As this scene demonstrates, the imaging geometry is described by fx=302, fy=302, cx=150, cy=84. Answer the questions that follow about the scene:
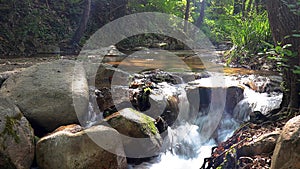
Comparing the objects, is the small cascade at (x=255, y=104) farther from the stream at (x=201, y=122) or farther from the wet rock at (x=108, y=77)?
the wet rock at (x=108, y=77)

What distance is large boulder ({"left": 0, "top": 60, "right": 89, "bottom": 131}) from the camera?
4008 millimetres

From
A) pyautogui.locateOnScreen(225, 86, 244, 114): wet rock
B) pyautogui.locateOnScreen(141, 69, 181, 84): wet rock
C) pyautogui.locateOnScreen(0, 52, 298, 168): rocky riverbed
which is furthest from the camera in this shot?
pyautogui.locateOnScreen(141, 69, 181, 84): wet rock

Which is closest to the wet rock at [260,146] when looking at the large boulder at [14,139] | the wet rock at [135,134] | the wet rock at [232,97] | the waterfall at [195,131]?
the waterfall at [195,131]

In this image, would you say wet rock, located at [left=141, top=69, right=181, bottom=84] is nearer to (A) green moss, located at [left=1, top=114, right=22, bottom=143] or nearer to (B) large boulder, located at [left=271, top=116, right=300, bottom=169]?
(A) green moss, located at [left=1, top=114, right=22, bottom=143]

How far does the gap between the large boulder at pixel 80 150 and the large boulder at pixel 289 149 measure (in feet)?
5.68

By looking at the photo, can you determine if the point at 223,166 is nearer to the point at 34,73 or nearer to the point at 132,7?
the point at 34,73

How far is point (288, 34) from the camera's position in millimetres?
3096

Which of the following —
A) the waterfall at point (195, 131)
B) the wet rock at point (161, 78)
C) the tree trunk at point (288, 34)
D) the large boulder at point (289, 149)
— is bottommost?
the waterfall at point (195, 131)

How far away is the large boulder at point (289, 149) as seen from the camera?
2.13 meters

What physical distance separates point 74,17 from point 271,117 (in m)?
14.1

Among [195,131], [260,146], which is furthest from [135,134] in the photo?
[260,146]

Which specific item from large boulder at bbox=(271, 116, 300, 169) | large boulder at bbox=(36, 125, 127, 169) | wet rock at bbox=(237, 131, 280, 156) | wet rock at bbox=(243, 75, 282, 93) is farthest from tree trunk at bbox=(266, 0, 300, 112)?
wet rock at bbox=(243, 75, 282, 93)

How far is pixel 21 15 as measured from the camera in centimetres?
1291

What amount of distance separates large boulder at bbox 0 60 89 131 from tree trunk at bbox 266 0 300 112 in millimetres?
2636
